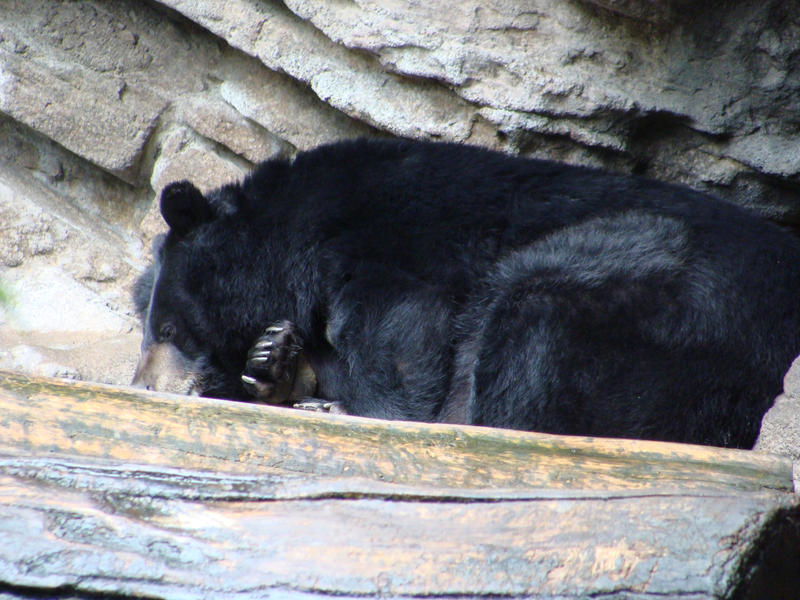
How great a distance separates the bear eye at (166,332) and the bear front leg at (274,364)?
43cm

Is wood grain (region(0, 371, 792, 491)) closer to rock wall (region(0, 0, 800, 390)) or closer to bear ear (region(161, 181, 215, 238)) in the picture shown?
bear ear (region(161, 181, 215, 238))

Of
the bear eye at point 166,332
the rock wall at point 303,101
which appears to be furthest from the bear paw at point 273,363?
the rock wall at point 303,101

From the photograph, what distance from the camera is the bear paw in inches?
163

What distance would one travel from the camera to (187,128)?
16.5ft

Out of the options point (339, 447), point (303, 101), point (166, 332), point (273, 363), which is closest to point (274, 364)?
point (273, 363)

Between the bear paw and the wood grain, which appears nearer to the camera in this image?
the wood grain

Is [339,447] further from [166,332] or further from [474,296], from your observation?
[166,332]

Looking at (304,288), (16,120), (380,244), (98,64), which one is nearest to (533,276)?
(380,244)

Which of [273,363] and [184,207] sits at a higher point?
[184,207]

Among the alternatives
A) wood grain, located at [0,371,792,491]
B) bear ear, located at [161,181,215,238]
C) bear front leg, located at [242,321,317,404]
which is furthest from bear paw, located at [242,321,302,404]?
wood grain, located at [0,371,792,491]

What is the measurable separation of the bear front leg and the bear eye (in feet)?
1.40

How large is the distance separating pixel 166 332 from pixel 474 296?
1.70 m

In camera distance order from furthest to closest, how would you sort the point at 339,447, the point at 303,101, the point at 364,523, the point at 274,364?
1. the point at 303,101
2. the point at 274,364
3. the point at 339,447
4. the point at 364,523

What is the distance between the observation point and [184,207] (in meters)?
4.22
